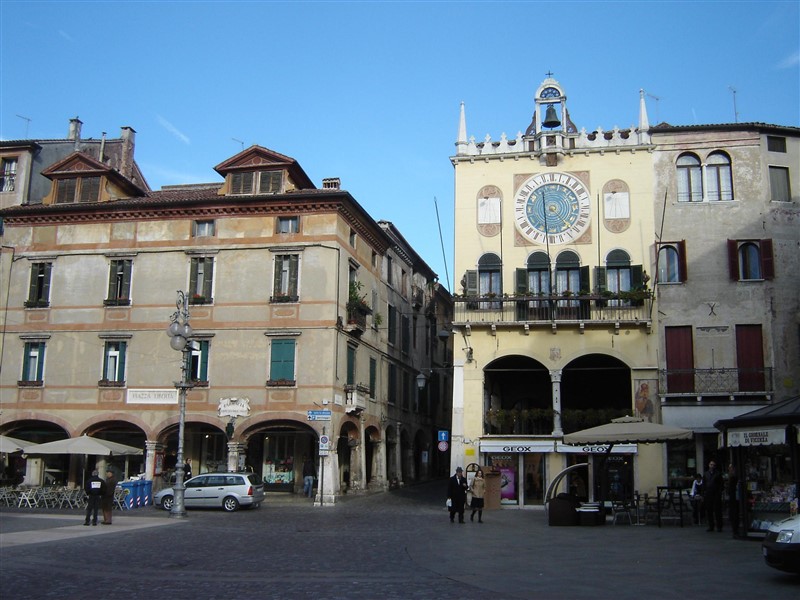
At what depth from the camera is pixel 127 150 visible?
43219 millimetres

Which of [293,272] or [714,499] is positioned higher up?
[293,272]

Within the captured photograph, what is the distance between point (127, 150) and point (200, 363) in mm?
15283

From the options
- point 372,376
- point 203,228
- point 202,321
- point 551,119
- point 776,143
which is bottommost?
point 372,376

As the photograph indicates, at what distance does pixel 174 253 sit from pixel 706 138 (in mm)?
22336

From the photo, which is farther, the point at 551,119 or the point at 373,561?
the point at 551,119

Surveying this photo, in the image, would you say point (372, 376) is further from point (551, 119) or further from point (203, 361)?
point (551, 119)

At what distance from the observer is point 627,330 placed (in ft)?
98.8

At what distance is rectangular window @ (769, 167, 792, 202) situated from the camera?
30328 mm

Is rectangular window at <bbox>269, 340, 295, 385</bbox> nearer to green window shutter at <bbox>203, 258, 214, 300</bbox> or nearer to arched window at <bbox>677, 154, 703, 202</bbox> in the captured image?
green window shutter at <bbox>203, 258, 214, 300</bbox>

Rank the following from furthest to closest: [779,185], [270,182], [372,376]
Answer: [372,376]
[270,182]
[779,185]

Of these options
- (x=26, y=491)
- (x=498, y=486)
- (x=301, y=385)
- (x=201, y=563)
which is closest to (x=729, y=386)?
(x=498, y=486)

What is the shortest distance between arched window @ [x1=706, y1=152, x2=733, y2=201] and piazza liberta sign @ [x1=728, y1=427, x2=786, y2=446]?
13624 mm

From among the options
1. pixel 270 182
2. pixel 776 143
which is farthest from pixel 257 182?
pixel 776 143

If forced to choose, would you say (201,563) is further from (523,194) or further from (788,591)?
(523,194)
